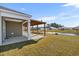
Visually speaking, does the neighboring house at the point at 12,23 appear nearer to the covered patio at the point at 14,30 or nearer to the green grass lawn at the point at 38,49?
the covered patio at the point at 14,30

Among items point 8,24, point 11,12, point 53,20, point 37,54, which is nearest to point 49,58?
point 37,54

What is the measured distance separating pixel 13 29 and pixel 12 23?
654 millimetres

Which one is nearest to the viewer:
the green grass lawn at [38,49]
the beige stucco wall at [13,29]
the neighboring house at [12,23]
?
the green grass lawn at [38,49]

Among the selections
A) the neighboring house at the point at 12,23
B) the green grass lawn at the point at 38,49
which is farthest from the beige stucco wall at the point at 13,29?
the green grass lawn at the point at 38,49

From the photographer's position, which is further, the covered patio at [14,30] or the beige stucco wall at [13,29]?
the beige stucco wall at [13,29]

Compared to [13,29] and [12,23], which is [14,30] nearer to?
[13,29]

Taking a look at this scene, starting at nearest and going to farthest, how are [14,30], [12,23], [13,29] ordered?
[12,23], [13,29], [14,30]

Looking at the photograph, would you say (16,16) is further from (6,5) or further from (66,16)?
(66,16)

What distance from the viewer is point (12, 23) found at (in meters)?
16.4

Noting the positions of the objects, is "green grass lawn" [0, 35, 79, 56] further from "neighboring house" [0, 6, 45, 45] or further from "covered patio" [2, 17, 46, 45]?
"covered patio" [2, 17, 46, 45]

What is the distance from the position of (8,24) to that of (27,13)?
7.87ft

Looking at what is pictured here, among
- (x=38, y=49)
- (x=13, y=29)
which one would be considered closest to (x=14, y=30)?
(x=13, y=29)

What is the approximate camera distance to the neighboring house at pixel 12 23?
1165cm

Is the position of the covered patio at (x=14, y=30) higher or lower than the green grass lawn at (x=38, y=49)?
higher
